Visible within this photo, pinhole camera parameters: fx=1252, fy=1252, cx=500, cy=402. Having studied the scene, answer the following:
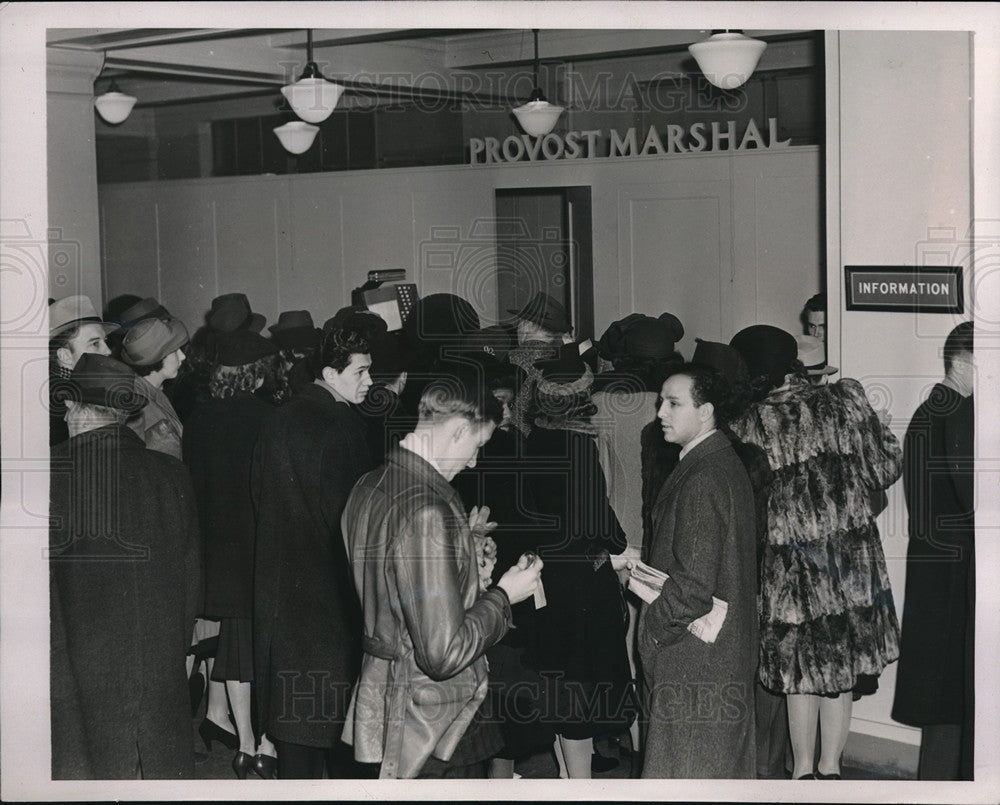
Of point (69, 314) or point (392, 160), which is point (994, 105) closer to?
point (69, 314)

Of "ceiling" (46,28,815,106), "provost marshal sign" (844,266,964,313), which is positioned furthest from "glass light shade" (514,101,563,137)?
"provost marshal sign" (844,266,964,313)

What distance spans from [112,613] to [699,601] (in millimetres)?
1595

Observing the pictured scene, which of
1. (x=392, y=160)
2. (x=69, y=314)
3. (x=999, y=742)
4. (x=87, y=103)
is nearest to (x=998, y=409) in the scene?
(x=999, y=742)

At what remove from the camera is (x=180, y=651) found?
3.54 metres

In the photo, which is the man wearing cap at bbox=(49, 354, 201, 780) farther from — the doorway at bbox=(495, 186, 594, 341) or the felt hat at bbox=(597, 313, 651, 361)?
the felt hat at bbox=(597, 313, 651, 361)

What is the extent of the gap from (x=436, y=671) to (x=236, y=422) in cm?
137

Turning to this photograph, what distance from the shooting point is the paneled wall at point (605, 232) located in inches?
197

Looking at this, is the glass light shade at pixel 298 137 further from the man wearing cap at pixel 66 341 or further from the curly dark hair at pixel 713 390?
the curly dark hair at pixel 713 390

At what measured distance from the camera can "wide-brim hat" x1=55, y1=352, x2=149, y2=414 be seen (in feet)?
11.4

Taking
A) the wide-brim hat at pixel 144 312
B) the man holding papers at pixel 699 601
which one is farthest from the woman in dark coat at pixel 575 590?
the wide-brim hat at pixel 144 312

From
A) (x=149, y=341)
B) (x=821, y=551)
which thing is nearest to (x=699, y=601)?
(x=821, y=551)

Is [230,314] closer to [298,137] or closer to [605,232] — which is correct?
[298,137]

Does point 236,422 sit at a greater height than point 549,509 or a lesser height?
greater

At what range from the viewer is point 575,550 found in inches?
137
